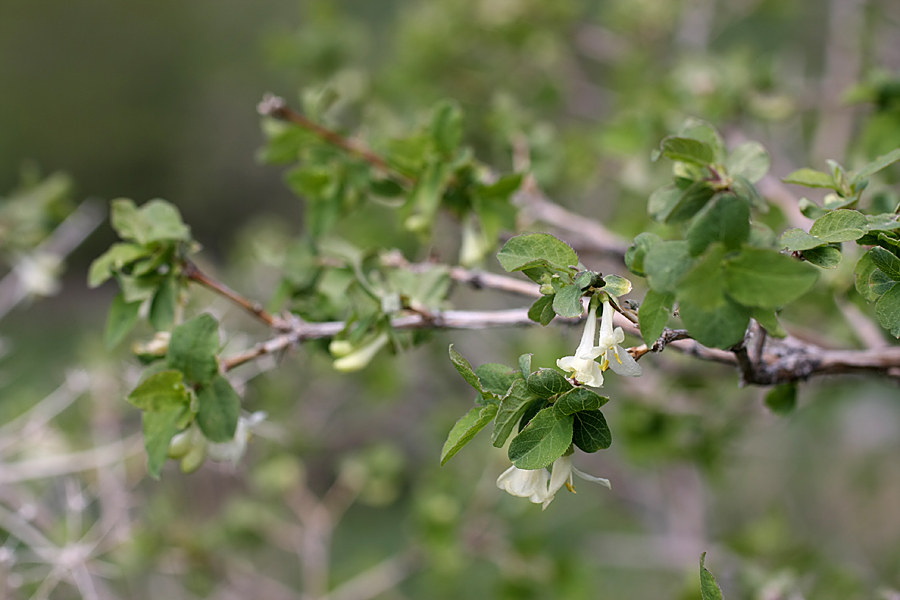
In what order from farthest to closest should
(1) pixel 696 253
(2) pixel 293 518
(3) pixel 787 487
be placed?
(3) pixel 787 487 < (2) pixel 293 518 < (1) pixel 696 253

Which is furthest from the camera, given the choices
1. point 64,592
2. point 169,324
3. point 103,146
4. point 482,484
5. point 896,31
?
point 103,146

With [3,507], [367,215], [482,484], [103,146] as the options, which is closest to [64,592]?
[3,507]

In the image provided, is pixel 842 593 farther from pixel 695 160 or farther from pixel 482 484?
pixel 695 160

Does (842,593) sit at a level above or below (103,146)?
above

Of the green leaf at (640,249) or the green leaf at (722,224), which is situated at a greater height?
the green leaf at (722,224)

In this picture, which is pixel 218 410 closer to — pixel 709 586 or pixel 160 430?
pixel 160 430

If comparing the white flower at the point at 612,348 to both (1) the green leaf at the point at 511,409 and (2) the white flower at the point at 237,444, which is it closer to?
(1) the green leaf at the point at 511,409

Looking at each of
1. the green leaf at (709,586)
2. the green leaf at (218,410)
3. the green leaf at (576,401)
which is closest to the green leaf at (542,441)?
the green leaf at (576,401)
